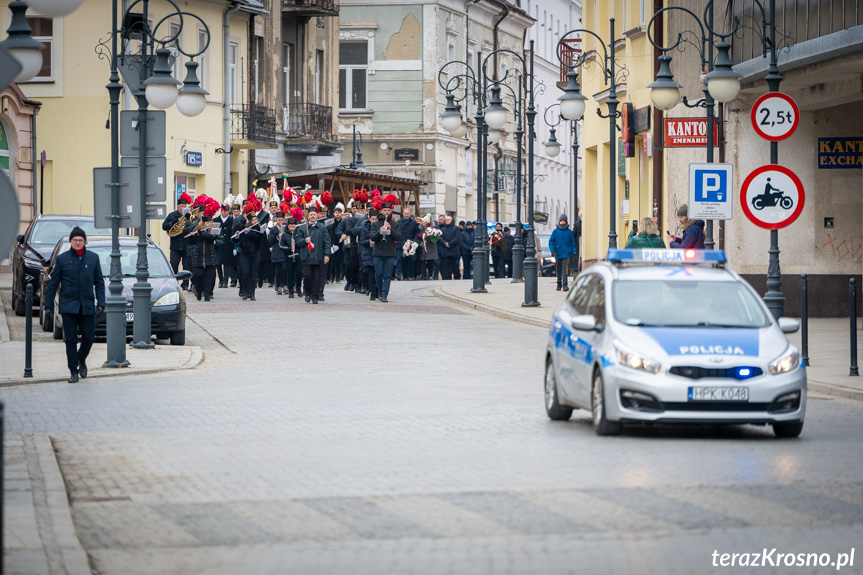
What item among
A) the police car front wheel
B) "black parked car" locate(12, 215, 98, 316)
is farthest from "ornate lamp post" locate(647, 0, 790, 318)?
"black parked car" locate(12, 215, 98, 316)

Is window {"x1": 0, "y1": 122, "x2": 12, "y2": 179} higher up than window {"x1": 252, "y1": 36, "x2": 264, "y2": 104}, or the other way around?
window {"x1": 252, "y1": 36, "x2": 264, "y2": 104}

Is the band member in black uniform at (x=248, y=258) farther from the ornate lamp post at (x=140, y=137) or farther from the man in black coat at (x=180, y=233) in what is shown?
the ornate lamp post at (x=140, y=137)

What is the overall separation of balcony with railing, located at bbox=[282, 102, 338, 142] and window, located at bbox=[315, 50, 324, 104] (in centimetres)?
130

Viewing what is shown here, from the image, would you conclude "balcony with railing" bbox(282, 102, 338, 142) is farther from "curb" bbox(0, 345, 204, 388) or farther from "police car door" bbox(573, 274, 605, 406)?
"police car door" bbox(573, 274, 605, 406)

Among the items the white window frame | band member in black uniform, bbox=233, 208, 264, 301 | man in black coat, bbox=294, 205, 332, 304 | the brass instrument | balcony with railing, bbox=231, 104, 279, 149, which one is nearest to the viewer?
man in black coat, bbox=294, 205, 332, 304

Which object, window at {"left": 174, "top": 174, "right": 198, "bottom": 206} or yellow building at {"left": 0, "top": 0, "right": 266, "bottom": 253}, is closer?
yellow building at {"left": 0, "top": 0, "right": 266, "bottom": 253}

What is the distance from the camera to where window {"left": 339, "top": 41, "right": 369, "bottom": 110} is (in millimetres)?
65562

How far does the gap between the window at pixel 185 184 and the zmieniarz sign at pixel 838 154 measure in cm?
2256

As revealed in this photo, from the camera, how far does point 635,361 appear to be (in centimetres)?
1179

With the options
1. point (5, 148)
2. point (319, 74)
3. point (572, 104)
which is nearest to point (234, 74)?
point (319, 74)

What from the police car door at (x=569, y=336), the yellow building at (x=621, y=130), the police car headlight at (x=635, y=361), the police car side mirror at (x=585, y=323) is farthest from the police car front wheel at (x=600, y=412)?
the yellow building at (x=621, y=130)

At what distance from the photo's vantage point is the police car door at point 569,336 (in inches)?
507

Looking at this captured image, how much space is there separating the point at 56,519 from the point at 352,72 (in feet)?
191

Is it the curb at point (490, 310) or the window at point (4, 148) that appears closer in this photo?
the curb at point (490, 310)
